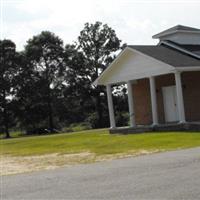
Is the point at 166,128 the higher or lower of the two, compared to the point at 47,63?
lower

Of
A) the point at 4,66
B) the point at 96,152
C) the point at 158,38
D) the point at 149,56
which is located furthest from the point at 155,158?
the point at 4,66

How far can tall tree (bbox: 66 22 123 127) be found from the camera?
56.4 meters

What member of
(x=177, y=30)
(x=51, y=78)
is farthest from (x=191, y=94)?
(x=51, y=78)

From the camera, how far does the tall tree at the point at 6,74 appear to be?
180 feet

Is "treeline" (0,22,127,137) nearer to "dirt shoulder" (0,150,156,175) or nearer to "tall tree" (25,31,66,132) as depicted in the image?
"tall tree" (25,31,66,132)

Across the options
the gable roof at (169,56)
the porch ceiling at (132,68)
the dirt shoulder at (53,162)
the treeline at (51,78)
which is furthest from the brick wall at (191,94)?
the treeline at (51,78)

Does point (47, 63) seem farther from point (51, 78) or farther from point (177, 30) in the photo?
point (177, 30)

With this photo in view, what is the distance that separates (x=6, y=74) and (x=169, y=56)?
96.1 ft

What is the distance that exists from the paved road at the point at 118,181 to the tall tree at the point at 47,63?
137 ft

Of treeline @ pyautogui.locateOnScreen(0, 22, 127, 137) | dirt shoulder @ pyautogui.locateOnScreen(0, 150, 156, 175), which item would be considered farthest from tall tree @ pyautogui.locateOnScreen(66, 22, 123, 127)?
dirt shoulder @ pyautogui.locateOnScreen(0, 150, 156, 175)

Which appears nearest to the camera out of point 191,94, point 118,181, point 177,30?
point 118,181

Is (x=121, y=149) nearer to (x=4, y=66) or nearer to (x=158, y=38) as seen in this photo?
(x=158, y=38)

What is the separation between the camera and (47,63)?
5672cm

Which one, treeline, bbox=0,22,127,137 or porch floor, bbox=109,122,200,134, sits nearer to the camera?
porch floor, bbox=109,122,200,134
